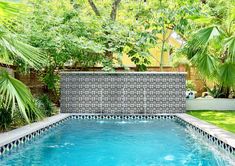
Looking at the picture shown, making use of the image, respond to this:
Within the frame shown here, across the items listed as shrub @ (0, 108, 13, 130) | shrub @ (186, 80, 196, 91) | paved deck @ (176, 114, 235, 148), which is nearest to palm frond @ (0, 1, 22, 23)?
paved deck @ (176, 114, 235, 148)

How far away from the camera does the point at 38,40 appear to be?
12.6 metres

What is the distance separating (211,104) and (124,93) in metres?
3.82

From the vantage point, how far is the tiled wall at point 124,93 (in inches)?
567

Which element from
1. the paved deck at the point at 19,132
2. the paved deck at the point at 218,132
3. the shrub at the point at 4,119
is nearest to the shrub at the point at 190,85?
the paved deck at the point at 218,132

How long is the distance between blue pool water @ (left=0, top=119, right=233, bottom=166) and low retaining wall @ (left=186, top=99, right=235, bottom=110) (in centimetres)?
355

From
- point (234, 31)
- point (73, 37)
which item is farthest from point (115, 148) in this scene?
point (73, 37)

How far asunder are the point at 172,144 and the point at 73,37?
6.87 meters

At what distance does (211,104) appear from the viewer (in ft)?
50.5

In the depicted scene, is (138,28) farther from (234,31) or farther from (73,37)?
(234,31)

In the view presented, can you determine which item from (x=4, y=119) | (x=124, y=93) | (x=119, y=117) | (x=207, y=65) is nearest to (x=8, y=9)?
(x=4, y=119)

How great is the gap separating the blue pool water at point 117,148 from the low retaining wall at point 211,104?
3.55 metres

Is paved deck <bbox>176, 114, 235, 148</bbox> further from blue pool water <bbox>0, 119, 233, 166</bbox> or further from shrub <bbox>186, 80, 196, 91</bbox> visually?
shrub <bbox>186, 80, 196, 91</bbox>

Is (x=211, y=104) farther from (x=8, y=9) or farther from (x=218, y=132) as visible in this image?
(x=8, y=9)

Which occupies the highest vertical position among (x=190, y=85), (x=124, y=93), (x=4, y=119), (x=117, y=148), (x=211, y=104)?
(x=190, y=85)
